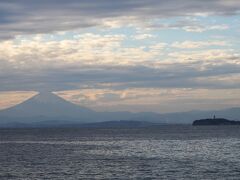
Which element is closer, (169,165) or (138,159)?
(169,165)

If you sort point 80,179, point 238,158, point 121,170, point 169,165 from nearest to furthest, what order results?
point 80,179, point 121,170, point 169,165, point 238,158

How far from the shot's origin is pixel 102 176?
49219 millimetres

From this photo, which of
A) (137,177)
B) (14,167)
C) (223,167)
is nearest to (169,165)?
(223,167)

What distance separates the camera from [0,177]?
164 ft

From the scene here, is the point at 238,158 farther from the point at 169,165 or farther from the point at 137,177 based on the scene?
the point at 137,177

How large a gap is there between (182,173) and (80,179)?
980cm

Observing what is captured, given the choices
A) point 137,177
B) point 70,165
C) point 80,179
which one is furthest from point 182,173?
point 70,165

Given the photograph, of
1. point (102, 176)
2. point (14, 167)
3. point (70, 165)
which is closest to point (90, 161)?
point (70, 165)

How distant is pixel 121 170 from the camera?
176 ft

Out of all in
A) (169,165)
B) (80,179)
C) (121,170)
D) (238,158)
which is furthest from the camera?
(238,158)

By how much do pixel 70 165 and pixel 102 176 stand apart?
12.2 m

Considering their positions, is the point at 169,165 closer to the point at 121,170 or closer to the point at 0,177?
the point at 121,170

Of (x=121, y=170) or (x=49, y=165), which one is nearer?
(x=121, y=170)

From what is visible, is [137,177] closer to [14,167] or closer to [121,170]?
[121,170]
